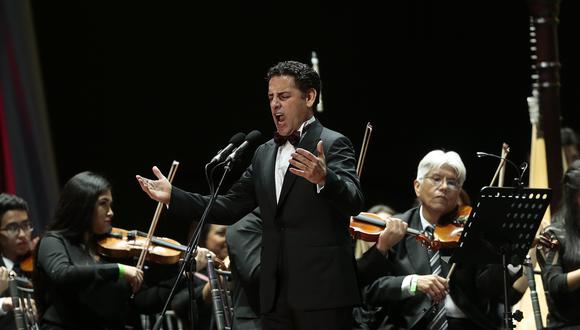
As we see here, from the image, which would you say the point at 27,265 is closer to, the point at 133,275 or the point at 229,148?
the point at 133,275

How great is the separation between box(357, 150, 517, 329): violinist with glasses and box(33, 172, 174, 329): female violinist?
117 centimetres

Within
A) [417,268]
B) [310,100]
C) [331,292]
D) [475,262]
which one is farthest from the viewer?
[417,268]

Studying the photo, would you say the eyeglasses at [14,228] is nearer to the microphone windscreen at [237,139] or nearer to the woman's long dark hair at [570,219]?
the microphone windscreen at [237,139]

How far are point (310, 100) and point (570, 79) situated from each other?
14.6ft

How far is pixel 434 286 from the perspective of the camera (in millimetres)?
3977

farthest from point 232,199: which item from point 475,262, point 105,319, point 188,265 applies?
point 105,319

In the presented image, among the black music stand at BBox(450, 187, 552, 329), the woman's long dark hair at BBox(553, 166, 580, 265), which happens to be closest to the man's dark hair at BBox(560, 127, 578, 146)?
the woman's long dark hair at BBox(553, 166, 580, 265)

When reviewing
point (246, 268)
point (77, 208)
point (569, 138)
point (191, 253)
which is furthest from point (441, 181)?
point (569, 138)

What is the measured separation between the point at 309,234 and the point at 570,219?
5.02ft

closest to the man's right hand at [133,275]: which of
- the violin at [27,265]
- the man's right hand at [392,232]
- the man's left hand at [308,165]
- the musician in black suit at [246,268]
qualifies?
the musician in black suit at [246,268]

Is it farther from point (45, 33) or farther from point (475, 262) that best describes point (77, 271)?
point (45, 33)

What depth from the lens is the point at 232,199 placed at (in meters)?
3.59

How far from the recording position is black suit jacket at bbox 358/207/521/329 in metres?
4.17

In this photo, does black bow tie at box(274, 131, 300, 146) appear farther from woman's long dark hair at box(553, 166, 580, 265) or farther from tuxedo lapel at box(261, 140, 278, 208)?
woman's long dark hair at box(553, 166, 580, 265)
